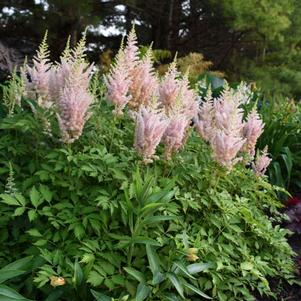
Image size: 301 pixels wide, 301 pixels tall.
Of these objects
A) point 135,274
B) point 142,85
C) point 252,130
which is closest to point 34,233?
point 135,274

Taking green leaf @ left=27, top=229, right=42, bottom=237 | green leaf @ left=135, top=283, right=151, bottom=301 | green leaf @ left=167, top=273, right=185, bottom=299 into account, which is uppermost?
green leaf @ left=27, top=229, right=42, bottom=237

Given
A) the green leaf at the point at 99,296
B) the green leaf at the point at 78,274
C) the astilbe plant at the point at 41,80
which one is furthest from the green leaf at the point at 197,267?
the astilbe plant at the point at 41,80

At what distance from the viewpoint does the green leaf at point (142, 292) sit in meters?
2.51

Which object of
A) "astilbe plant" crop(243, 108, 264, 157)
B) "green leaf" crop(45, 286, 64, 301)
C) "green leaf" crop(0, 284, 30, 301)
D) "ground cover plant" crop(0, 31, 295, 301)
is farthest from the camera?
"astilbe plant" crop(243, 108, 264, 157)

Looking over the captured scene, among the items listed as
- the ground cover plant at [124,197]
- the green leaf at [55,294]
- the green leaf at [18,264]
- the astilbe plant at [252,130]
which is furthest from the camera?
the astilbe plant at [252,130]

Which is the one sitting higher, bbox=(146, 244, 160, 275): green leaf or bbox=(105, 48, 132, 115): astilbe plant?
bbox=(105, 48, 132, 115): astilbe plant

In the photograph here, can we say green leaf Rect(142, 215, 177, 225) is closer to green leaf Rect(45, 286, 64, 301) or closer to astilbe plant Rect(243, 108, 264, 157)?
green leaf Rect(45, 286, 64, 301)

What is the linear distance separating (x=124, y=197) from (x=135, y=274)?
45cm

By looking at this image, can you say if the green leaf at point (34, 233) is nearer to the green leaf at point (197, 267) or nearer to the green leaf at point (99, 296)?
the green leaf at point (99, 296)

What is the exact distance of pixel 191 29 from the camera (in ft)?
42.9

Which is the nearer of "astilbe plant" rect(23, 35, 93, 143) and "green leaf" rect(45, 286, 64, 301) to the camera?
"green leaf" rect(45, 286, 64, 301)

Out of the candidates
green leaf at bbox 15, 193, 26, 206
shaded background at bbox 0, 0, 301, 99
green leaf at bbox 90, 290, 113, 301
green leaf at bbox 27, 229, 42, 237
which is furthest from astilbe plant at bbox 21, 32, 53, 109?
shaded background at bbox 0, 0, 301, 99

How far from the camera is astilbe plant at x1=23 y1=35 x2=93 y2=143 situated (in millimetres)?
2740

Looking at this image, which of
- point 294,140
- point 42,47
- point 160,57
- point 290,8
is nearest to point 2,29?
point 160,57
